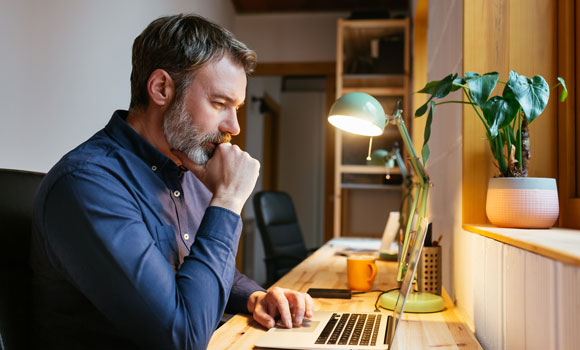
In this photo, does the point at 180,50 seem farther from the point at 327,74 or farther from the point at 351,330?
the point at 327,74

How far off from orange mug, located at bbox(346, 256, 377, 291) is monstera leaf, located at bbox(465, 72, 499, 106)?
0.68 m

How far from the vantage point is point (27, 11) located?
1.66 metres

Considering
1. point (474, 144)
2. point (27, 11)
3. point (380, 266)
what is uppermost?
point (27, 11)

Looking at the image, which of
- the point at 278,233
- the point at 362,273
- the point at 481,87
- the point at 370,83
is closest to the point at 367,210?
the point at 370,83

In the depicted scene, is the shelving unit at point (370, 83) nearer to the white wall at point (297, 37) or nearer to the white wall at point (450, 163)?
the white wall at point (297, 37)

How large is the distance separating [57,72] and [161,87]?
0.96 m

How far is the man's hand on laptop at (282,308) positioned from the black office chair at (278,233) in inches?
65.6

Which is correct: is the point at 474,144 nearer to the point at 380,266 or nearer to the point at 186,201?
the point at 186,201

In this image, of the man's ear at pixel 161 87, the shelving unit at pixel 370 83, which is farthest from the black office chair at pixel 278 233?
the man's ear at pixel 161 87

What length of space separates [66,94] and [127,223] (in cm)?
129

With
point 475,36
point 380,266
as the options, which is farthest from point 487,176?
point 380,266

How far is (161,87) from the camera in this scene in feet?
3.63

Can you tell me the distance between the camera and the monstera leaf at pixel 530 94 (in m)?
0.81

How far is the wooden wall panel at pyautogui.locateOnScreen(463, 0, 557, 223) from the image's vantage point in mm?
1062
